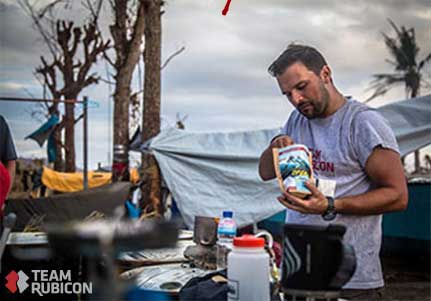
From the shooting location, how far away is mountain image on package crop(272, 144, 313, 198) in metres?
1.26

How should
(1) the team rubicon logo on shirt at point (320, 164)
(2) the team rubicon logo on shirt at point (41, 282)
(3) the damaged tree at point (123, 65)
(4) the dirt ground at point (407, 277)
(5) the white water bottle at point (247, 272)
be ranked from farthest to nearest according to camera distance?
1. (3) the damaged tree at point (123, 65)
2. (4) the dirt ground at point (407, 277)
3. (2) the team rubicon logo on shirt at point (41, 282)
4. (1) the team rubicon logo on shirt at point (320, 164)
5. (5) the white water bottle at point (247, 272)

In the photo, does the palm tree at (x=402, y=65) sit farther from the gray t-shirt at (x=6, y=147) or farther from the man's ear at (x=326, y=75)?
the man's ear at (x=326, y=75)

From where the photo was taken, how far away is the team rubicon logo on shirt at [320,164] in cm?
153

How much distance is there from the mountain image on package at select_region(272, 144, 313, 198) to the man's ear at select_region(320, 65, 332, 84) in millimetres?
326

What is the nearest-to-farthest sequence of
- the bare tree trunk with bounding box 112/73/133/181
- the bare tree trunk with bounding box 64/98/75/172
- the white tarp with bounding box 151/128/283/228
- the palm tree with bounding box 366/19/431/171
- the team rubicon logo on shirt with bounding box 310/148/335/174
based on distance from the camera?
the team rubicon logo on shirt with bounding box 310/148/335/174, the palm tree with bounding box 366/19/431/171, the white tarp with bounding box 151/128/283/228, the bare tree trunk with bounding box 112/73/133/181, the bare tree trunk with bounding box 64/98/75/172

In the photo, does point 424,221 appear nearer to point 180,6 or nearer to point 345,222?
point 180,6

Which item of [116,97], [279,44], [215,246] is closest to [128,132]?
[116,97]

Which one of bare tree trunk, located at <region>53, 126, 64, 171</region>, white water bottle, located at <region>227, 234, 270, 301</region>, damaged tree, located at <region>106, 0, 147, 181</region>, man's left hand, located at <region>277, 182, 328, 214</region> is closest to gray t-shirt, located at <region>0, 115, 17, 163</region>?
man's left hand, located at <region>277, 182, 328, 214</region>

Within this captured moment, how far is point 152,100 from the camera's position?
6.04 metres

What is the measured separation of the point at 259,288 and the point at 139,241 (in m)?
0.53

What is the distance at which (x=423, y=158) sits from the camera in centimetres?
599

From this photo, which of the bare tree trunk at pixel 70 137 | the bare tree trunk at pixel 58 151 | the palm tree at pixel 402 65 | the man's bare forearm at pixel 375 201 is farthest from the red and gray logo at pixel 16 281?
the bare tree trunk at pixel 58 151

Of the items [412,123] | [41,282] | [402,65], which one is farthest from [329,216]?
[412,123]

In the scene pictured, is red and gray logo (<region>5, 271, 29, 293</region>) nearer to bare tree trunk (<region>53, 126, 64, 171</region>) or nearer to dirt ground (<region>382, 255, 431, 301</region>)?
dirt ground (<region>382, 255, 431, 301</region>)
